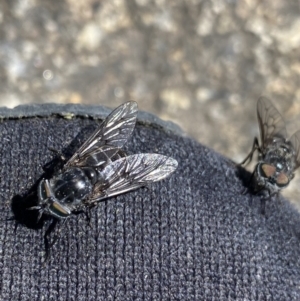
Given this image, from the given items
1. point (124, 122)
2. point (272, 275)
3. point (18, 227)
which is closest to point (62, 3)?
point (124, 122)

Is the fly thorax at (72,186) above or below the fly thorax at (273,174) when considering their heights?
below

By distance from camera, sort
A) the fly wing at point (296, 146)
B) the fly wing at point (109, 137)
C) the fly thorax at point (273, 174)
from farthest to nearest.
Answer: the fly wing at point (296, 146) < the fly thorax at point (273, 174) < the fly wing at point (109, 137)

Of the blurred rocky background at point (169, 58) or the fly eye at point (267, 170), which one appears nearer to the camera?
the fly eye at point (267, 170)

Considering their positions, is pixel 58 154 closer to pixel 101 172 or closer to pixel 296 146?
pixel 101 172

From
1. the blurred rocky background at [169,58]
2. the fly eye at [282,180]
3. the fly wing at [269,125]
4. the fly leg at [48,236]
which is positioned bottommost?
the fly leg at [48,236]

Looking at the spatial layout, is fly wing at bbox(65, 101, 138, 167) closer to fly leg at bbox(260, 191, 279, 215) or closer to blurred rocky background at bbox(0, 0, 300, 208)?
fly leg at bbox(260, 191, 279, 215)

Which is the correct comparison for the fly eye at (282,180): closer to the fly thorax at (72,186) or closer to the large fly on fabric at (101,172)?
the large fly on fabric at (101,172)

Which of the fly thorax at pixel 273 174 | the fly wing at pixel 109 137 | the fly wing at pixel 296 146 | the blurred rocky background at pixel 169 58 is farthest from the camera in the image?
the blurred rocky background at pixel 169 58

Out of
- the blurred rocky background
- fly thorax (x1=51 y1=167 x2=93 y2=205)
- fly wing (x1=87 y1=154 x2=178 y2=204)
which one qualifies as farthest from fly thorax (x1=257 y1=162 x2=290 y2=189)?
the blurred rocky background

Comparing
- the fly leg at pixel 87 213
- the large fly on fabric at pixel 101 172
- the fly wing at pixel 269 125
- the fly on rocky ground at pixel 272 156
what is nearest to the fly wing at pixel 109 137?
the large fly on fabric at pixel 101 172
